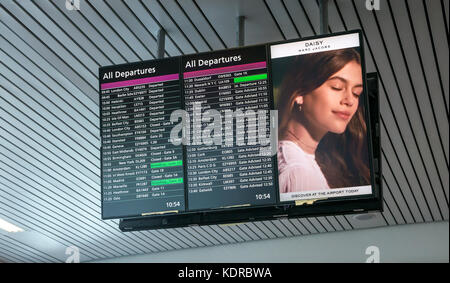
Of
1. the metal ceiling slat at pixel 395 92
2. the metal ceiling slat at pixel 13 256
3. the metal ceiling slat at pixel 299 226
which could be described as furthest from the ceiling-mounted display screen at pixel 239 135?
the metal ceiling slat at pixel 13 256

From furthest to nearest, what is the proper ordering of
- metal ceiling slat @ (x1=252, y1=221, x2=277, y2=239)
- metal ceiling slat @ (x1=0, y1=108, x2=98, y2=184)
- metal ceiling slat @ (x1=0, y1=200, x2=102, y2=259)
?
metal ceiling slat @ (x1=252, y1=221, x2=277, y2=239), metal ceiling slat @ (x1=0, y1=200, x2=102, y2=259), metal ceiling slat @ (x1=0, y1=108, x2=98, y2=184)

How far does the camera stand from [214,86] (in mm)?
4719

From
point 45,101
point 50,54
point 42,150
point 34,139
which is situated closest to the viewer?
point 50,54

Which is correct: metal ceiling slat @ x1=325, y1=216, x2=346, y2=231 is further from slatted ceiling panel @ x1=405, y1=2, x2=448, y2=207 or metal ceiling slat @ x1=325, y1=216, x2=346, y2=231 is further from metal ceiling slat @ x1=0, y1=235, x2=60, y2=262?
metal ceiling slat @ x1=0, y1=235, x2=60, y2=262

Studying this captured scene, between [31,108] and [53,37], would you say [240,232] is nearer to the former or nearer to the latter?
[31,108]

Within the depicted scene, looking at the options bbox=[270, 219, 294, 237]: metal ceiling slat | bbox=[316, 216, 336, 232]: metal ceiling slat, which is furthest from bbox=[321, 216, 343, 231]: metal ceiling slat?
bbox=[270, 219, 294, 237]: metal ceiling slat

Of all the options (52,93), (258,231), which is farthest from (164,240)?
(52,93)

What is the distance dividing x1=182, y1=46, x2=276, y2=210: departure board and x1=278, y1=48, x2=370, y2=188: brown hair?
0.16 m

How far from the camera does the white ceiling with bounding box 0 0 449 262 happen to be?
5383 millimetres

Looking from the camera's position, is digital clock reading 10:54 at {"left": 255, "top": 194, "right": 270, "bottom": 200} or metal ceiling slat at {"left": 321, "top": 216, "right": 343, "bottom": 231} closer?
digital clock reading 10:54 at {"left": 255, "top": 194, "right": 270, "bottom": 200}

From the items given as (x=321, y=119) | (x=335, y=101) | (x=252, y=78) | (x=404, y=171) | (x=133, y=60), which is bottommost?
(x=321, y=119)

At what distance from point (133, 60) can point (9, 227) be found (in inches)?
177

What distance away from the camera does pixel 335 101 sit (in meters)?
4.45

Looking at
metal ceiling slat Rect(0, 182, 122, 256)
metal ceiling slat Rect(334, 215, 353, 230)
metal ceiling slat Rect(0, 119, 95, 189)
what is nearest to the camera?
metal ceiling slat Rect(0, 119, 95, 189)
